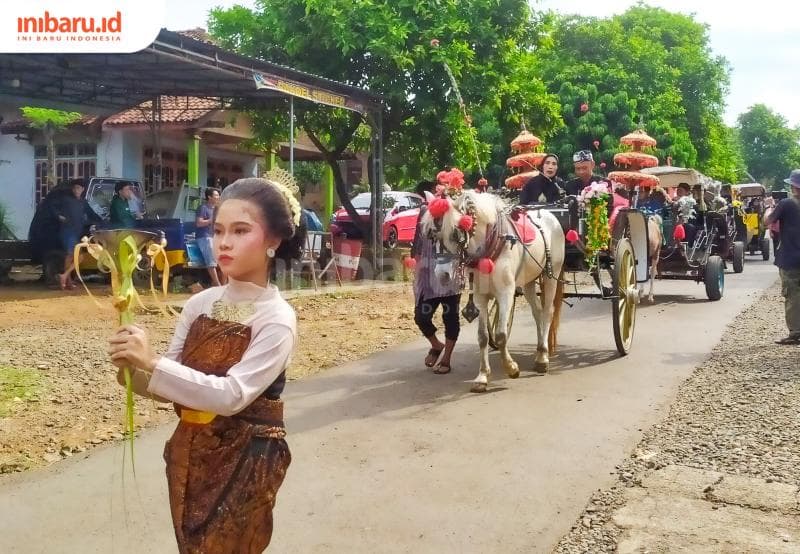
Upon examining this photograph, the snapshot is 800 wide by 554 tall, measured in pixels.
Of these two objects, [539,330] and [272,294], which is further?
[539,330]

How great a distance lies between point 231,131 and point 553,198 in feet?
49.4

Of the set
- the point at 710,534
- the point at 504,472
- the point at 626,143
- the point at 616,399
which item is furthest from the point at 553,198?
the point at 710,534

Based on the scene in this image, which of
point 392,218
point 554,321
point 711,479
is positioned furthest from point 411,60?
point 711,479

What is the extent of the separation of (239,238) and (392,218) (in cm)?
1969

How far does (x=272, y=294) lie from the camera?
7.60 ft

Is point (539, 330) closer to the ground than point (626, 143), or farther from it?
closer to the ground

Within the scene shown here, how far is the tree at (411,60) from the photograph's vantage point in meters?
14.9

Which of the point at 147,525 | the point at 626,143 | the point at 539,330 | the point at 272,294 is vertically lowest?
the point at 147,525

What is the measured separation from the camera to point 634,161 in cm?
908

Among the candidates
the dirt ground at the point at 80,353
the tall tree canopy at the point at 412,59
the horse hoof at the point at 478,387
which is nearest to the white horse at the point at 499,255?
the horse hoof at the point at 478,387

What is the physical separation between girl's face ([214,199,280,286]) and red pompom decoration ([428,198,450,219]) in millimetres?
4161

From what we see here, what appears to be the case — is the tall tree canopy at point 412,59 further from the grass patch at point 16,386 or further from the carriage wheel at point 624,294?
the grass patch at point 16,386

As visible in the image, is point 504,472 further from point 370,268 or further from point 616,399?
point 370,268

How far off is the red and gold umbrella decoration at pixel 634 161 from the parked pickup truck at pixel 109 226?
6866mm
